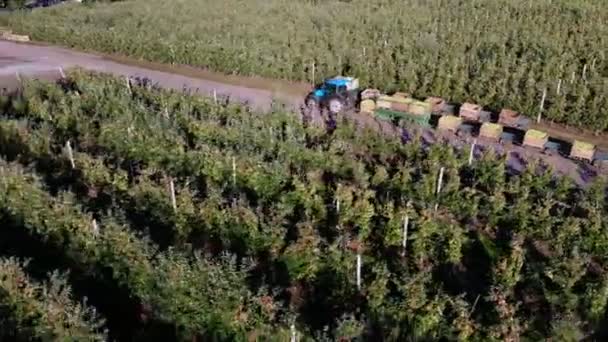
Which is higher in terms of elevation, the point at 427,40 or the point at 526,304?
the point at 427,40

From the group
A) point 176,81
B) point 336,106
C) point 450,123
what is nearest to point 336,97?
point 336,106

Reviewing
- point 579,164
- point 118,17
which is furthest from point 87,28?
point 579,164

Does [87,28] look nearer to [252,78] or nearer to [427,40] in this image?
[252,78]

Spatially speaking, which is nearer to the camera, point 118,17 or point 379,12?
point 379,12

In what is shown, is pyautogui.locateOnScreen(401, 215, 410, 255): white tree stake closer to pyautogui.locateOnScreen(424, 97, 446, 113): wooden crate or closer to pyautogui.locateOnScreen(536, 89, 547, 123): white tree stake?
pyautogui.locateOnScreen(424, 97, 446, 113): wooden crate

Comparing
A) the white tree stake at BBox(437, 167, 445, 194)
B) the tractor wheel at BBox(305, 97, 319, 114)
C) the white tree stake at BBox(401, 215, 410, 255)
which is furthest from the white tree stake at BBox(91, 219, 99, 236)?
the tractor wheel at BBox(305, 97, 319, 114)

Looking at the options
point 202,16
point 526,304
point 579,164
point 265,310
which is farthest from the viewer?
point 202,16

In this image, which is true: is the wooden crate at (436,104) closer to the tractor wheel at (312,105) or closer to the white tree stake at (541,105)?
the white tree stake at (541,105)
